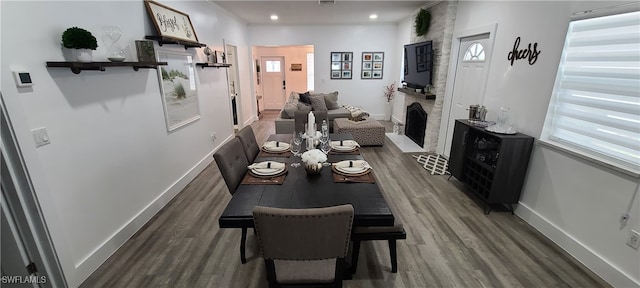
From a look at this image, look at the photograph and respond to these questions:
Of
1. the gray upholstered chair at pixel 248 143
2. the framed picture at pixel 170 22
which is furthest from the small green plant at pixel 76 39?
the gray upholstered chair at pixel 248 143

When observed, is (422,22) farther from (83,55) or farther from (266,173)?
(83,55)

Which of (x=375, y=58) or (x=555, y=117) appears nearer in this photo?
(x=555, y=117)

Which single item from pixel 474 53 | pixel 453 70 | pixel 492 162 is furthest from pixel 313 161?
pixel 453 70

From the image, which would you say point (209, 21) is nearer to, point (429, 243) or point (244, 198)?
point (244, 198)

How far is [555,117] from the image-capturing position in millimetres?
2412

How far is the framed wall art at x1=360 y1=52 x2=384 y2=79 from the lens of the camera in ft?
24.2

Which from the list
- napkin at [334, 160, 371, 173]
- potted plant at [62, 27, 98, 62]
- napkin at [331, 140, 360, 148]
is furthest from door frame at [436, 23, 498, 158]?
potted plant at [62, 27, 98, 62]

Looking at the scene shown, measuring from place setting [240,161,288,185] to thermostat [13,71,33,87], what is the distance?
1.37 m

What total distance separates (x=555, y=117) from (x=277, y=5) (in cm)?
440

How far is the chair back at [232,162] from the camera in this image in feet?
6.33

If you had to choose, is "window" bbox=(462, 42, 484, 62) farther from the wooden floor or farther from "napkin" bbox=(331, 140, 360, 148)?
"napkin" bbox=(331, 140, 360, 148)

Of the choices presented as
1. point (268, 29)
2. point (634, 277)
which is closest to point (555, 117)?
point (634, 277)

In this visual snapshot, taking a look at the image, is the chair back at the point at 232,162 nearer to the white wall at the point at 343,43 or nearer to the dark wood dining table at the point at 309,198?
the dark wood dining table at the point at 309,198

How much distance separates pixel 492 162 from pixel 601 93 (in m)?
1.06
